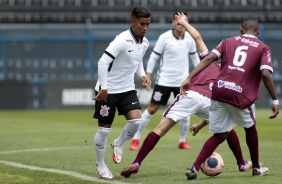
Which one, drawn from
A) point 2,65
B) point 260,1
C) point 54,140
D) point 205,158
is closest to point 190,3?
point 260,1

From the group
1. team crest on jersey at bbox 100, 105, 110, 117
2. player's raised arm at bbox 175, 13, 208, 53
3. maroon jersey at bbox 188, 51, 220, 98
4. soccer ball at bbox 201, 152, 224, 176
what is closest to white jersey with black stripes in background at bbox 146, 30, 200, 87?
maroon jersey at bbox 188, 51, 220, 98

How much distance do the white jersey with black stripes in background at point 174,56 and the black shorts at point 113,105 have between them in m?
4.75

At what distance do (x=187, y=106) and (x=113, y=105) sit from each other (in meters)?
0.99

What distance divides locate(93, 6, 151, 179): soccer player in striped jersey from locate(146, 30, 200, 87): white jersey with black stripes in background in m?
4.72

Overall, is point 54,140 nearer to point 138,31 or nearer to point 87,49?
point 138,31

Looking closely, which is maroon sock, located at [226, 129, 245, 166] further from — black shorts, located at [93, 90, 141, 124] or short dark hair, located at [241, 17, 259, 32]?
short dark hair, located at [241, 17, 259, 32]

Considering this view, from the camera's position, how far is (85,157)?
11.9 meters

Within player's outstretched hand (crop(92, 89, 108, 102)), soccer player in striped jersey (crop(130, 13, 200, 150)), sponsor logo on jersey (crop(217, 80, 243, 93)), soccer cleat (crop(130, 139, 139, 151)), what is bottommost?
soccer cleat (crop(130, 139, 139, 151))

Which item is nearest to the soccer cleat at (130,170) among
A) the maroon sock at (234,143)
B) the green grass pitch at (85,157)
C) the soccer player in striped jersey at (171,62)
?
the green grass pitch at (85,157)

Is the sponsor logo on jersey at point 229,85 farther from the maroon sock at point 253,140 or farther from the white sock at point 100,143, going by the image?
the white sock at point 100,143

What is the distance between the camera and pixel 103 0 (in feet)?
105

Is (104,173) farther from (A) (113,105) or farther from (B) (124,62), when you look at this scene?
(B) (124,62)

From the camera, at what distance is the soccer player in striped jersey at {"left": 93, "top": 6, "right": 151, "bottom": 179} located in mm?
8961

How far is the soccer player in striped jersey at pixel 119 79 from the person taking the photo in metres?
8.96
